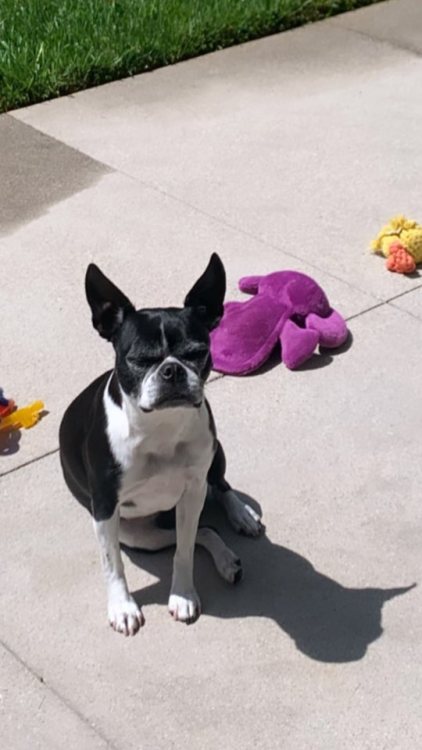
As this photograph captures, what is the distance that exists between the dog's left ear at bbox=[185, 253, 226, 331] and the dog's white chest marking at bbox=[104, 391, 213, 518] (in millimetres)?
283

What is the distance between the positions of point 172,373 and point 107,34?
513cm

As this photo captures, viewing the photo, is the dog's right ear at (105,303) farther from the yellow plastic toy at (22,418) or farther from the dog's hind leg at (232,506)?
the yellow plastic toy at (22,418)

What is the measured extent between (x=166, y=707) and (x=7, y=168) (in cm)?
386

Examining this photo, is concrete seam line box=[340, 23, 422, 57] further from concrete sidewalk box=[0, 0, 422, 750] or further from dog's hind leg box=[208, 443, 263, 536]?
dog's hind leg box=[208, 443, 263, 536]

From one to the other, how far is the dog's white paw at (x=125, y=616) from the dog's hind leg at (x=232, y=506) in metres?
0.55

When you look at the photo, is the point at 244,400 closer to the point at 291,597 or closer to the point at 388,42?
the point at 291,597

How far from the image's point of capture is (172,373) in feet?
11.8

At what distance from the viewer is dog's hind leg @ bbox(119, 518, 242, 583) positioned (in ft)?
14.5

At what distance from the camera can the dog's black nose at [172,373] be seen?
142 inches

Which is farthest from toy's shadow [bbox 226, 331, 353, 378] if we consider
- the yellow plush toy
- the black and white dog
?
the black and white dog

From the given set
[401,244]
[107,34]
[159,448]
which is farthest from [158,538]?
[107,34]

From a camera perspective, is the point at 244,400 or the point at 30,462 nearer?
the point at 30,462

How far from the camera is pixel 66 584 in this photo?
436 cm

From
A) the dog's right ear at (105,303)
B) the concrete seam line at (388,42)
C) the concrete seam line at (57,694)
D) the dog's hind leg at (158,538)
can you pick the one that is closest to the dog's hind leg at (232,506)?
the dog's hind leg at (158,538)
